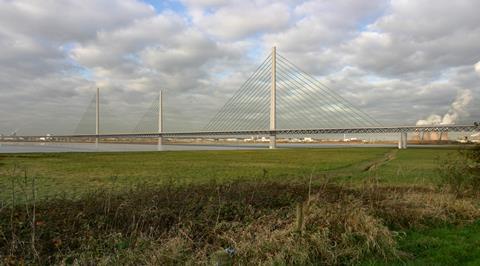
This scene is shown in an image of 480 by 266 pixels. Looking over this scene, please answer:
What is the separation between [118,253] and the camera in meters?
5.64

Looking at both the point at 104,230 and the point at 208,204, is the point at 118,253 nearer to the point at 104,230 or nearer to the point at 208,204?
the point at 104,230

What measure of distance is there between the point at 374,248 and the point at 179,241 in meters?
3.36

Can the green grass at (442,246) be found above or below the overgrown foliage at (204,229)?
below

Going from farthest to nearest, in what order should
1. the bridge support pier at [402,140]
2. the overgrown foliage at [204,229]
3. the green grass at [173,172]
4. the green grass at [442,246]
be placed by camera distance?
the bridge support pier at [402,140], the green grass at [173,172], the green grass at [442,246], the overgrown foliage at [204,229]

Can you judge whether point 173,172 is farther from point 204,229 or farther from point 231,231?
point 231,231

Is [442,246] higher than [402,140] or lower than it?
lower

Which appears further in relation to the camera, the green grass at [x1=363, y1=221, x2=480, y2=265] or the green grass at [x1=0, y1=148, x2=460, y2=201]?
the green grass at [x1=0, y1=148, x2=460, y2=201]

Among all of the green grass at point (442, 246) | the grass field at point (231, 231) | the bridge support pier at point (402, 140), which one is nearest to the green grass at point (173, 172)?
the grass field at point (231, 231)

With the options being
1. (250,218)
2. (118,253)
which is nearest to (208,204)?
(250,218)

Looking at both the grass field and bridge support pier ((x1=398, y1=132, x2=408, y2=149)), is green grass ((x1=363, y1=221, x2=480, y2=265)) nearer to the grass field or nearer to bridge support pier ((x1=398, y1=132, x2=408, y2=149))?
the grass field

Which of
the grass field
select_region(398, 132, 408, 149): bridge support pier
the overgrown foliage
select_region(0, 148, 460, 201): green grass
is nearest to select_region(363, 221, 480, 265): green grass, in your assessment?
the grass field

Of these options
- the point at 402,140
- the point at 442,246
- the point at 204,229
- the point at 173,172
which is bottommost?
the point at 173,172

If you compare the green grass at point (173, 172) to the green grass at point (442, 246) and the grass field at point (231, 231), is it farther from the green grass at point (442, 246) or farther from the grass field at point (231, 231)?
→ the green grass at point (442, 246)

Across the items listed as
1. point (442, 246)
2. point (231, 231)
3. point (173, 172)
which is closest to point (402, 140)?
point (173, 172)
